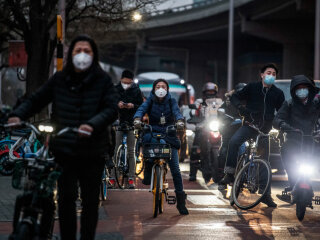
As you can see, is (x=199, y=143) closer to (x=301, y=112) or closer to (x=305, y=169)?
(x=301, y=112)

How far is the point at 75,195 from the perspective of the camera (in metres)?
5.64

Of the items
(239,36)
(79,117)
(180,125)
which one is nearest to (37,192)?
(79,117)

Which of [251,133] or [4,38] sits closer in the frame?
[251,133]

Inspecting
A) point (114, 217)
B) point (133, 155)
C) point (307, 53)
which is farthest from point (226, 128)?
point (307, 53)

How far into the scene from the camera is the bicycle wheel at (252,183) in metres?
9.02

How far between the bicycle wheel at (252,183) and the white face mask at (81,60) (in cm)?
407

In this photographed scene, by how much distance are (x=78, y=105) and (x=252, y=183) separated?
4.13 m

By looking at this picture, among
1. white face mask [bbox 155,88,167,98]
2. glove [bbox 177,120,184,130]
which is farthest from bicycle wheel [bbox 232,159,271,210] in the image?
white face mask [bbox 155,88,167,98]

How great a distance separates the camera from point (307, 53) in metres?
44.9

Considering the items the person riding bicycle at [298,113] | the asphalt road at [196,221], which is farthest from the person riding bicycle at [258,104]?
the asphalt road at [196,221]

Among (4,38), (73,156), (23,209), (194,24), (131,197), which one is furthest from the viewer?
(194,24)

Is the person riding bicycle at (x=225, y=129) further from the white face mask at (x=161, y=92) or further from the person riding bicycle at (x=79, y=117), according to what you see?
the person riding bicycle at (x=79, y=117)

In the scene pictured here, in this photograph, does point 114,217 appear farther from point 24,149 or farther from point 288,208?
point 24,149

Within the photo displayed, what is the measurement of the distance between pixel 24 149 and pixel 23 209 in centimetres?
734
